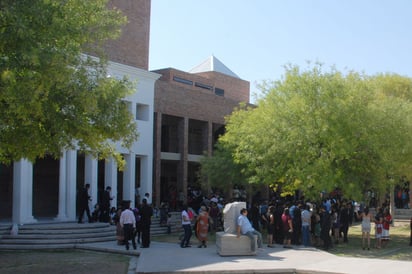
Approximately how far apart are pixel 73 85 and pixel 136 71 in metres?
15.7

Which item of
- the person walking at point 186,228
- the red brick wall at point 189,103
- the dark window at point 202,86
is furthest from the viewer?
the dark window at point 202,86

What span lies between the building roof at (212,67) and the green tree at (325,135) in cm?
2561

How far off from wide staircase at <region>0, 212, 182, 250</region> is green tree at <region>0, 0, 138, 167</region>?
606cm

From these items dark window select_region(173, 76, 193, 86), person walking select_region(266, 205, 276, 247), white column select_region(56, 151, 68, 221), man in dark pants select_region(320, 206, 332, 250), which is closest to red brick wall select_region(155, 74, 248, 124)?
dark window select_region(173, 76, 193, 86)

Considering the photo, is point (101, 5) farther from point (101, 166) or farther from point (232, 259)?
point (101, 166)

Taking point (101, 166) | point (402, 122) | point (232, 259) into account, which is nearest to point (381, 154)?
point (402, 122)

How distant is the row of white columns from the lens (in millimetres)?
21703

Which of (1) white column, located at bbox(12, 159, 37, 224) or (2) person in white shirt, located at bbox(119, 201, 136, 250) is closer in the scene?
(2) person in white shirt, located at bbox(119, 201, 136, 250)

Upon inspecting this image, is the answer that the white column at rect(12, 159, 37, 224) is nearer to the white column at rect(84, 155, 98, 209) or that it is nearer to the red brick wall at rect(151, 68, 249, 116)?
the white column at rect(84, 155, 98, 209)

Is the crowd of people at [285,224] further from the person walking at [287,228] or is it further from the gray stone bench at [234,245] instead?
the gray stone bench at [234,245]

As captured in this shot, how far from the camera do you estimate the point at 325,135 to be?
20938mm

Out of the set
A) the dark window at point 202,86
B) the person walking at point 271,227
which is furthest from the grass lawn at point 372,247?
the dark window at point 202,86

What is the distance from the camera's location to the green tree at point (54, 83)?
35.2 feet

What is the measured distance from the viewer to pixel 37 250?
18375mm
